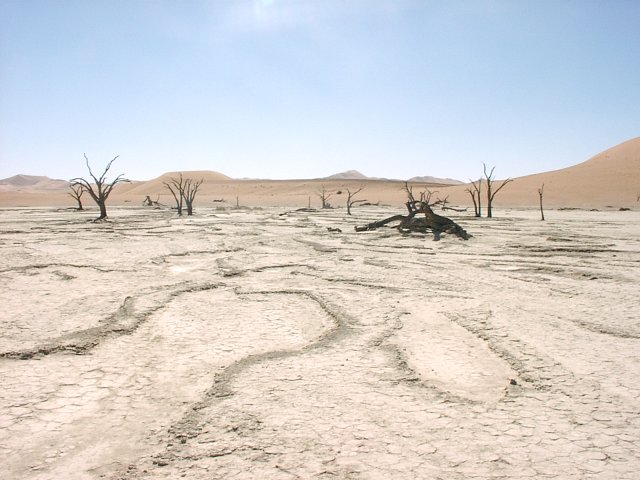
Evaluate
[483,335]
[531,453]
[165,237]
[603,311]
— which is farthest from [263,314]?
[165,237]

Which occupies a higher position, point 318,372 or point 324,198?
point 324,198

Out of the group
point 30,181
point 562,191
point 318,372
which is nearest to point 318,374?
point 318,372

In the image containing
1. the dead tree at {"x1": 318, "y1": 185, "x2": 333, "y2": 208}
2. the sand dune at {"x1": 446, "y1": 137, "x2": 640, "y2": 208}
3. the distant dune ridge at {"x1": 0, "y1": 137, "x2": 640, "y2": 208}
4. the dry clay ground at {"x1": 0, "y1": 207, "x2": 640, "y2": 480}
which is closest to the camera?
the dry clay ground at {"x1": 0, "y1": 207, "x2": 640, "y2": 480}

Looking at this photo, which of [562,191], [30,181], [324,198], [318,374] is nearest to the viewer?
[318,374]

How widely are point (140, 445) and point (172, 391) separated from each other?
546mm

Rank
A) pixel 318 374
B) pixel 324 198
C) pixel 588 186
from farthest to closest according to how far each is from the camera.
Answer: pixel 588 186
pixel 324 198
pixel 318 374

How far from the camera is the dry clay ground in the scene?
6.72 ft

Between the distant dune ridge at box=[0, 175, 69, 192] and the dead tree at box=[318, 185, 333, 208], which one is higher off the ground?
the distant dune ridge at box=[0, 175, 69, 192]

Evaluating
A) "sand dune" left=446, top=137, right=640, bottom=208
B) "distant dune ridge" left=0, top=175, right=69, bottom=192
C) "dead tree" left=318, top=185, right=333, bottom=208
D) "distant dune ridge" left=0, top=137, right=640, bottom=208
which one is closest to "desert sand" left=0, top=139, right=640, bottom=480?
"dead tree" left=318, top=185, right=333, bottom=208

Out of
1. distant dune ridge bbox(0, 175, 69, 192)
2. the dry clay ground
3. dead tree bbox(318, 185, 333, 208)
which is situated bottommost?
the dry clay ground

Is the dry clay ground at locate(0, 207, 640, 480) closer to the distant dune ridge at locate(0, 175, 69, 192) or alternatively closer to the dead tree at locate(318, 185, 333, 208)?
the dead tree at locate(318, 185, 333, 208)

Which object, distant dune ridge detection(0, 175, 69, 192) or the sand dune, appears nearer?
Answer: the sand dune

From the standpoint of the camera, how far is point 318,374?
9.55ft

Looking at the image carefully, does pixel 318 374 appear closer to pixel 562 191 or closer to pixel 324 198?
pixel 324 198
